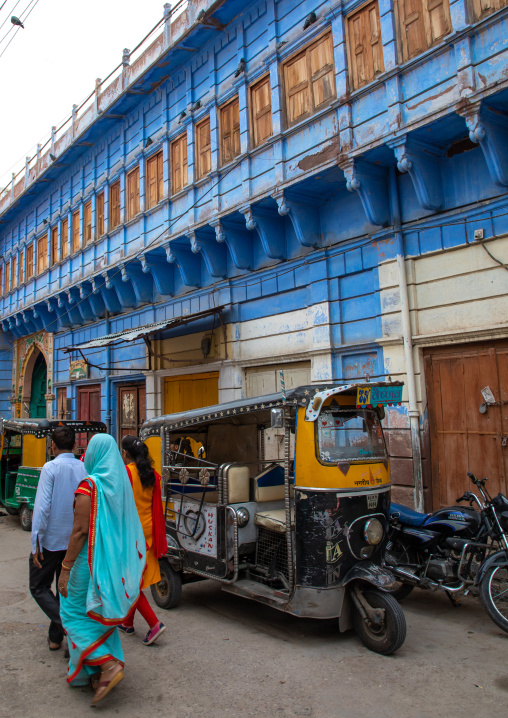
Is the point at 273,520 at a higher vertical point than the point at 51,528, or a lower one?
lower

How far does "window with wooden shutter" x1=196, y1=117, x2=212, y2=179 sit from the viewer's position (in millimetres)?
11960

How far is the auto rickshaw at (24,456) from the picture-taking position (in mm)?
10367

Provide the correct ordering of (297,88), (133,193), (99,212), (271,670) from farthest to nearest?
(99,212) < (133,193) < (297,88) < (271,670)

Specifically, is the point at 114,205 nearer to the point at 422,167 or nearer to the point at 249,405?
the point at 422,167

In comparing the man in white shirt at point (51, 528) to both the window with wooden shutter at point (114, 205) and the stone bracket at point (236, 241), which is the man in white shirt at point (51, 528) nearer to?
the stone bracket at point (236, 241)

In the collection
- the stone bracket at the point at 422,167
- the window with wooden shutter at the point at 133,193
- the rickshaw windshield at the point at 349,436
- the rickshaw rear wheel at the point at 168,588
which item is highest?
the window with wooden shutter at the point at 133,193

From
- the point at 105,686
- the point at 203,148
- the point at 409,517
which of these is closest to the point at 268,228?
the point at 203,148

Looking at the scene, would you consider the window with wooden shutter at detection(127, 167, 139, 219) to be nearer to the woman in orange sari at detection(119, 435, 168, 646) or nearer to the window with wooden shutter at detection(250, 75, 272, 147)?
the window with wooden shutter at detection(250, 75, 272, 147)

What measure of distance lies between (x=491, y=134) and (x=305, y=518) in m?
5.59

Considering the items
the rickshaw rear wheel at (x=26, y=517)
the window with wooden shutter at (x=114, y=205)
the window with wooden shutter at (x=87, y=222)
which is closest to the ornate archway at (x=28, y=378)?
the window with wooden shutter at (x=87, y=222)

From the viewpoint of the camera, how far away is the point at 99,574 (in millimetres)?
3525

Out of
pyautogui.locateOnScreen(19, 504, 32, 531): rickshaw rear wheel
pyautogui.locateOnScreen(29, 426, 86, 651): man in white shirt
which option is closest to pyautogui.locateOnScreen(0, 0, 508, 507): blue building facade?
pyautogui.locateOnScreen(19, 504, 32, 531): rickshaw rear wheel

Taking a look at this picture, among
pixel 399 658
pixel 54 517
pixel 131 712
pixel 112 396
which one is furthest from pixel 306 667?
pixel 112 396

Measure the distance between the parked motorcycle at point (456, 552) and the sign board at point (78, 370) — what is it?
47.4 feet
